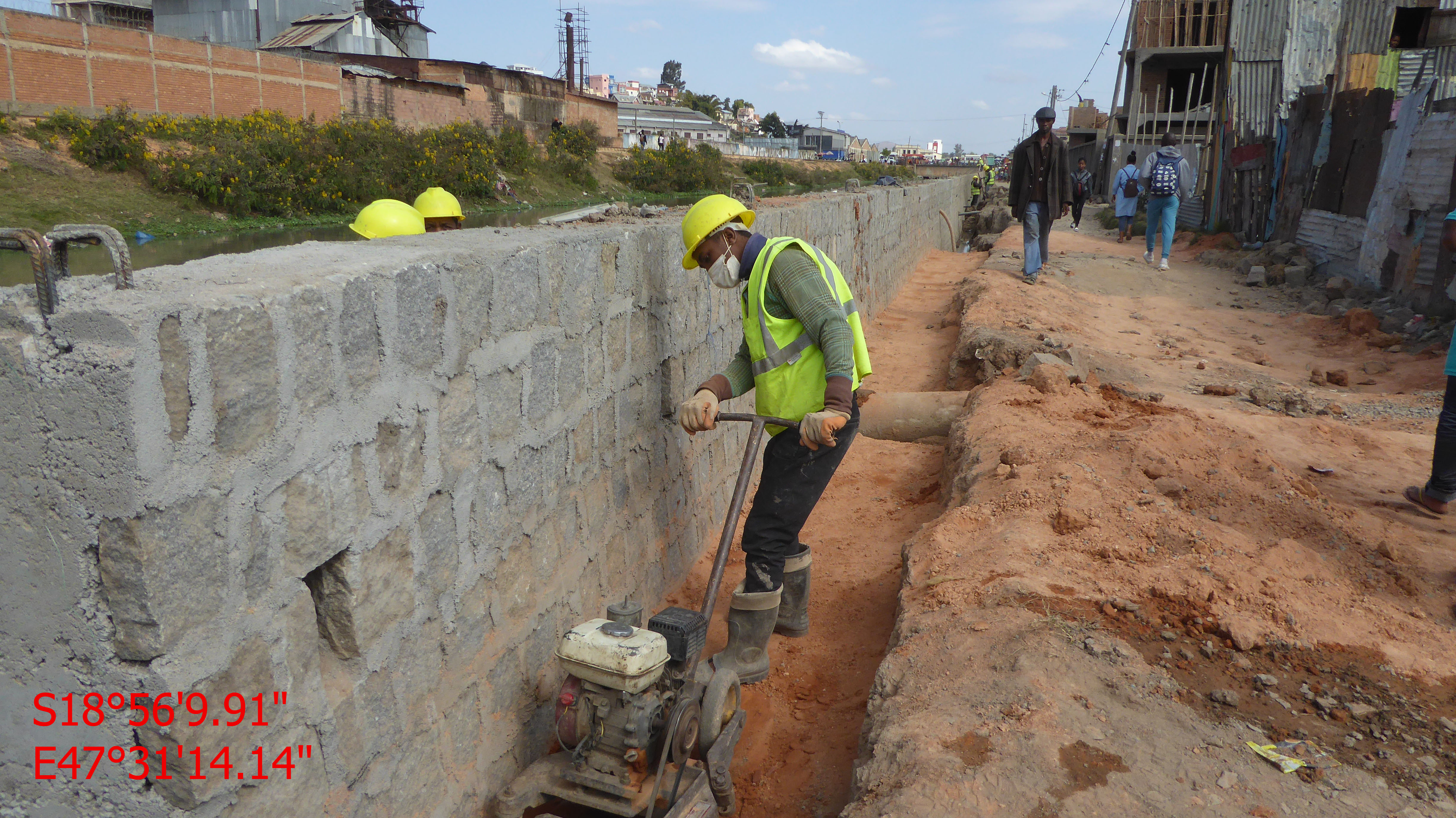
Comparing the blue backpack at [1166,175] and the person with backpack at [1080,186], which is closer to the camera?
the blue backpack at [1166,175]

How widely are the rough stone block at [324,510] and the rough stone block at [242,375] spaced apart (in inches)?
6.4

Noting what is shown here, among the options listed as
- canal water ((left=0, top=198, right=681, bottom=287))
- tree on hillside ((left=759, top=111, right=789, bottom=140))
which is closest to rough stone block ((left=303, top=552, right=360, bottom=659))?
canal water ((left=0, top=198, right=681, bottom=287))

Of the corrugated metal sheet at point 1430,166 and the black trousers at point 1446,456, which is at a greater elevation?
the corrugated metal sheet at point 1430,166

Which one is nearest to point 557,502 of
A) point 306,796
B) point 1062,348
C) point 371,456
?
point 371,456

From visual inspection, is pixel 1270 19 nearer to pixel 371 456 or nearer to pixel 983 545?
pixel 983 545

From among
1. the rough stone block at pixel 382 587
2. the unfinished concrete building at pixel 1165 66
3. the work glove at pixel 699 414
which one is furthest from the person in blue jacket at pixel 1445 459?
the unfinished concrete building at pixel 1165 66

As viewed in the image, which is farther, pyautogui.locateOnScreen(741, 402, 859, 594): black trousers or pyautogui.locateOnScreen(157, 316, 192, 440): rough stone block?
pyautogui.locateOnScreen(741, 402, 859, 594): black trousers

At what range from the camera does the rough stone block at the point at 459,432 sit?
2.30m

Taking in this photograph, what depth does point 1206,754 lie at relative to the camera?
92.4 inches

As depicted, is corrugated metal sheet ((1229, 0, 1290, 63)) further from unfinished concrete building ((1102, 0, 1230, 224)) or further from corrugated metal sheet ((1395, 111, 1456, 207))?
corrugated metal sheet ((1395, 111, 1456, 207))

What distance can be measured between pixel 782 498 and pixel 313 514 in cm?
201

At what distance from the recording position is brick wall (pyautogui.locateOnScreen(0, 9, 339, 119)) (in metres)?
18.3

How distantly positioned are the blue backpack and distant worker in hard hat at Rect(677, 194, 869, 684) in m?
10.4

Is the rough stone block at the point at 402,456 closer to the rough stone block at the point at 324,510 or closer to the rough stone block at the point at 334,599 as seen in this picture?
the rough stone block at the point at 324,510
